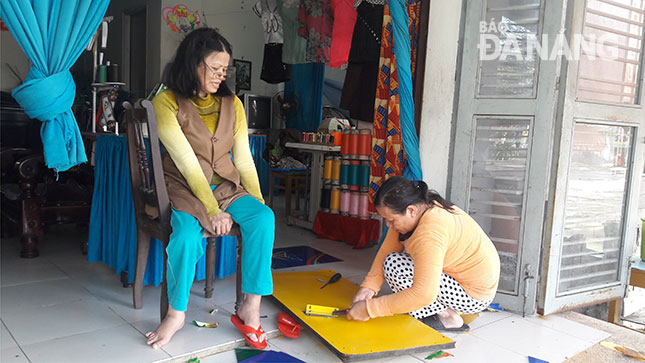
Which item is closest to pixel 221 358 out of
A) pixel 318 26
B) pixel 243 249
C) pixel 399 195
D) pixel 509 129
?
pixel 243 249

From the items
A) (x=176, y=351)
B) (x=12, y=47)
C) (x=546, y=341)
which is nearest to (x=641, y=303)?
(x=546, y=341)

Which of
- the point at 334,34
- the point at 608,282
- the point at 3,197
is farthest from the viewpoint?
the point at 334,34

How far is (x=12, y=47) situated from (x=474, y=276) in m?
6.59

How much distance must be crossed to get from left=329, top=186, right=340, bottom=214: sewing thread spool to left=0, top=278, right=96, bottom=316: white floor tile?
2097 mm

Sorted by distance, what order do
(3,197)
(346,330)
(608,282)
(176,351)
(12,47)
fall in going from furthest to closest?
(12,47)
(3,197)
(608,282)
(346,330)
(176,351)

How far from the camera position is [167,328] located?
79.5 inches

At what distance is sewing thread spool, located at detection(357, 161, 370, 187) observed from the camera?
3957mm

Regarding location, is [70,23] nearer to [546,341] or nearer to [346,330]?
[346,330]

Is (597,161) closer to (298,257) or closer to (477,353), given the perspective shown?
(477,353)

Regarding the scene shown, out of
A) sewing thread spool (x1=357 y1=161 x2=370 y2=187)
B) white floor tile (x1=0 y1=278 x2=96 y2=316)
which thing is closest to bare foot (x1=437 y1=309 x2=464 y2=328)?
sewing thread spool (x1=357 y1=161 x2=370 y2=187)

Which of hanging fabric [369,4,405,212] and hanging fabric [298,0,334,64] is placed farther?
hanging fabric [298,0,334,64]

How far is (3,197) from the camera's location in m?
3.64

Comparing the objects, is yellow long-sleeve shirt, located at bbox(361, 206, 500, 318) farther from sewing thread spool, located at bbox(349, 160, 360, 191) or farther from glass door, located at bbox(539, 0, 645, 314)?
sewing thread spool, located at bbox(349, 160, 360, 191)

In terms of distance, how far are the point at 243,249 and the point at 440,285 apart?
0.95 metres
